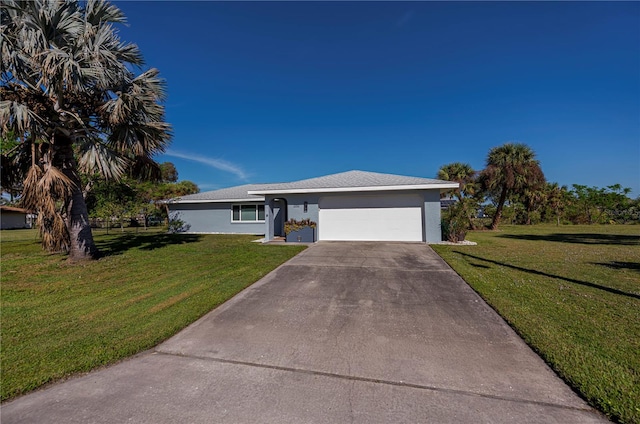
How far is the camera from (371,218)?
1304cm

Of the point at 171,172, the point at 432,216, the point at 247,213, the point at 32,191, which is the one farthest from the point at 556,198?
the point at 171,172

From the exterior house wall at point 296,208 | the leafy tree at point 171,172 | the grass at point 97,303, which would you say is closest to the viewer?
the grass at point 97,303

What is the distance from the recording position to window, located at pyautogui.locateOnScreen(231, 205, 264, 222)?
55.9ft

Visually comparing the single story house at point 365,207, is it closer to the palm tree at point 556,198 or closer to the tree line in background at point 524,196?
the tree line in background at point 524,196

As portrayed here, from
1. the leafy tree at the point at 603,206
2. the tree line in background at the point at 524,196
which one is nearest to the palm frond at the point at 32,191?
the tree line in background at the point at 524,196

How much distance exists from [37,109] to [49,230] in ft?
12.0

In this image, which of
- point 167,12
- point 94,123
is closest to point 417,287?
point 94,123

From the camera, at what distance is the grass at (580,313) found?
2347 mm

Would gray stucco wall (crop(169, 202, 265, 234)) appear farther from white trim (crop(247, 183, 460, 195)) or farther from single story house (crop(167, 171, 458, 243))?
white trim (crop(247, 183, 460, 195))

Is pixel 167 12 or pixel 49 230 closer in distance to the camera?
pixel 49 230

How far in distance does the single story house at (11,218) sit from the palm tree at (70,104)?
3144cm

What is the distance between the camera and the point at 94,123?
8711mm

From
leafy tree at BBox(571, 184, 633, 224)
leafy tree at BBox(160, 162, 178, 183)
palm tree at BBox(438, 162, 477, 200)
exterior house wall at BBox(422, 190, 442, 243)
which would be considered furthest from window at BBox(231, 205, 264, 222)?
leafy tree at BBox(160, 162, 178, 183)

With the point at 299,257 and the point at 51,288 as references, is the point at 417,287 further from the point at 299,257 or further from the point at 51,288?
the point at 51,288
